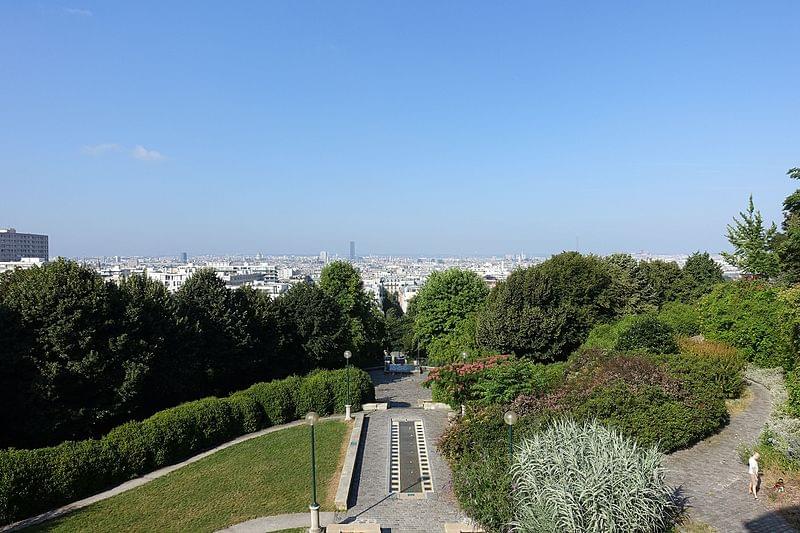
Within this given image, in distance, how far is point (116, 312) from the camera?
1908 centimetres

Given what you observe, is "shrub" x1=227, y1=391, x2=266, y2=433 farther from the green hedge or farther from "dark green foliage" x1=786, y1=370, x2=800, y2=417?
"dark green foliage" x1=786, y1=370, x2=800, y2=417

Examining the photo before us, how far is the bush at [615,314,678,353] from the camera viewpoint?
1847 centimetres

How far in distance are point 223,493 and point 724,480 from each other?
39.8ft

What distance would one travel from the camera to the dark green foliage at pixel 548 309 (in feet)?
86.1

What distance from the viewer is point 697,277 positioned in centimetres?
4228

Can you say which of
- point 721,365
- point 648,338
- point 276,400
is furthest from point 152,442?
point 721,365

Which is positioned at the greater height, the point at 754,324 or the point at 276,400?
the point at 754,324

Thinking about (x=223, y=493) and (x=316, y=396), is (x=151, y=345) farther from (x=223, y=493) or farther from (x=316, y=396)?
(x=223, y=493)

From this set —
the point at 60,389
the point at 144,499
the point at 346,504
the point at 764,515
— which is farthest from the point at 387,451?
the point at 60,389

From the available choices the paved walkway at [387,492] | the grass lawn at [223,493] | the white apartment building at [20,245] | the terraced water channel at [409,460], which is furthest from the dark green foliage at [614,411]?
the white apartment building at [20,245]

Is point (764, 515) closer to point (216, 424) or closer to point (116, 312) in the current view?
point (216, 424)

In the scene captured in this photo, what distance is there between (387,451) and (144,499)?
273 inches

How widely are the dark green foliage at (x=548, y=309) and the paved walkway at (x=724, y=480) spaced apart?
1152cm

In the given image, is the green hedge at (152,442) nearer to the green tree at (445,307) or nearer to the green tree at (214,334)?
the green tree at (214,334)
